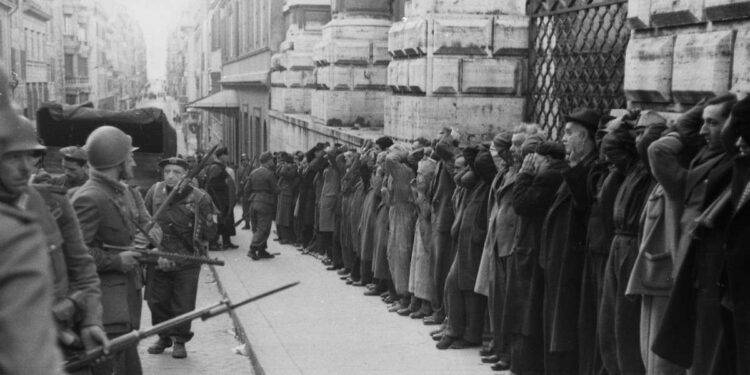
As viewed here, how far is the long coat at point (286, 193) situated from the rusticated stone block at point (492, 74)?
557 cm

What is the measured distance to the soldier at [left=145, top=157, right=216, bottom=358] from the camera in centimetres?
938

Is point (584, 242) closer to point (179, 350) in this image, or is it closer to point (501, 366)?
point (501, 366)

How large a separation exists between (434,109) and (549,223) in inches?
220

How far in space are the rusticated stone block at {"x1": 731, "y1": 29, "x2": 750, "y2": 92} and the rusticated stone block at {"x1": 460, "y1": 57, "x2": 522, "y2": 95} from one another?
5.81 meters

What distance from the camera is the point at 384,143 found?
12.4 m

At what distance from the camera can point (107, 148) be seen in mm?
6648

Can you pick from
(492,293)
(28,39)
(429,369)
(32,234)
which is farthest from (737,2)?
(28,39)

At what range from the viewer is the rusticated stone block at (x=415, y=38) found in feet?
40.3

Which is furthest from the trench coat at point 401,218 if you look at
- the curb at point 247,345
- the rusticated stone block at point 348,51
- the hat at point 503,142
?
the rusticated stone block at point 348,51

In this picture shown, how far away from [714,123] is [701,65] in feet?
4.94

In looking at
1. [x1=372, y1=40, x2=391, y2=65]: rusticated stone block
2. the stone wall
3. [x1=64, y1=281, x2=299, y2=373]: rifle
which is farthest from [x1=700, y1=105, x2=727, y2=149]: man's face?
[x1=372, y1=40, x2=391, y2=65]: rusticated stone block

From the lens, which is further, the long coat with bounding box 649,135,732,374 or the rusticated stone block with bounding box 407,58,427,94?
the rusticated stone block with bounding box 407,58,427,94

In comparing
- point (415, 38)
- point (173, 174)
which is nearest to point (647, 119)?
point (173, 174)

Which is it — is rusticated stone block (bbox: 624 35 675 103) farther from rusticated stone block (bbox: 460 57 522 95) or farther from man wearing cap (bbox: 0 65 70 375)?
man wearing cap (bbox: 0 65 70 375)
